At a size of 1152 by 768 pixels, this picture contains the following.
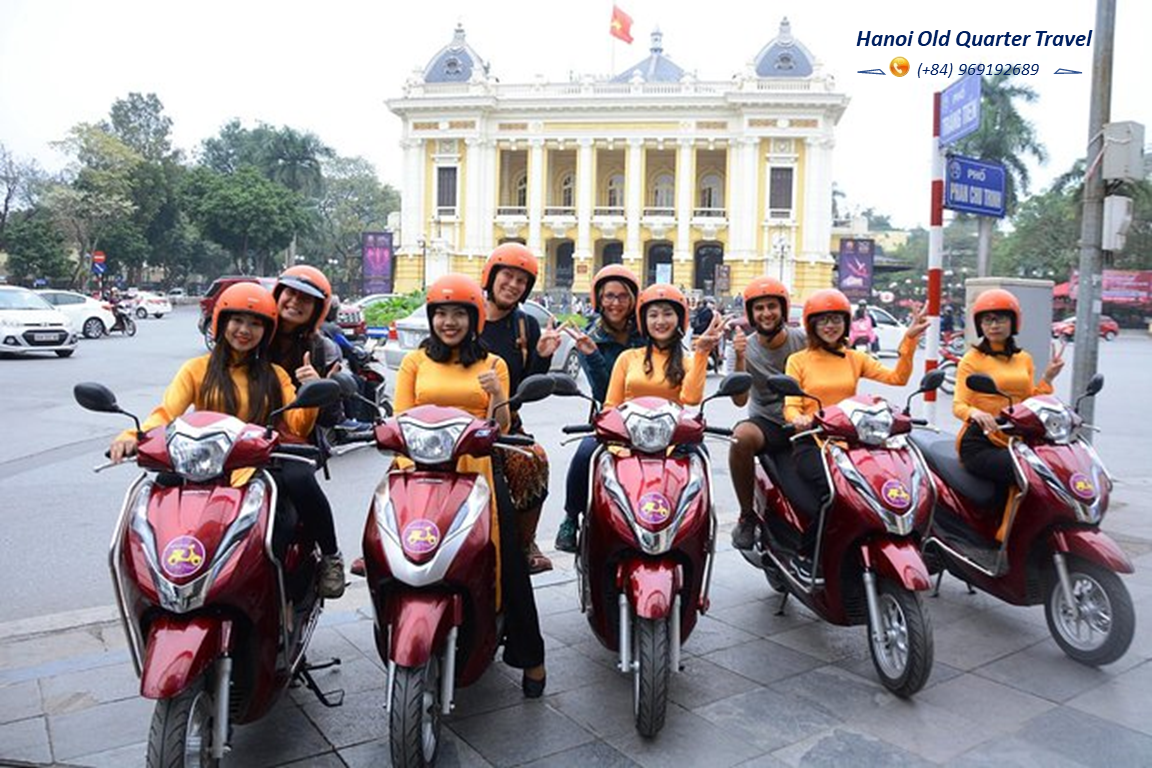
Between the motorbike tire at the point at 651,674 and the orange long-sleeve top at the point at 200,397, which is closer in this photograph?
the motorbike tire at the point at 651,674

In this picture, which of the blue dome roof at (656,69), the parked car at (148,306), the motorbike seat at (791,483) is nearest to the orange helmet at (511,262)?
the motorbike seat at (791,483)

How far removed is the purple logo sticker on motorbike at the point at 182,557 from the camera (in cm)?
269

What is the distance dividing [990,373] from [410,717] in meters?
3.42

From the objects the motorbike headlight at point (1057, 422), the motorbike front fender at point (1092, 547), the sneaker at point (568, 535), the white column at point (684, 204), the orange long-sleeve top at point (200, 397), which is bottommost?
the sneaker at point (568, 535)

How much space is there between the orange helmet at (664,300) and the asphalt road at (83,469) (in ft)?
7.80

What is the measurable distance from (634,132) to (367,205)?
27.0 meters

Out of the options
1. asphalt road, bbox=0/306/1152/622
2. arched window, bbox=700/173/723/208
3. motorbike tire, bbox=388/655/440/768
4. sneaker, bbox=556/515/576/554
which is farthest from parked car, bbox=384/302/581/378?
arched window, bbox=700/173/723/208

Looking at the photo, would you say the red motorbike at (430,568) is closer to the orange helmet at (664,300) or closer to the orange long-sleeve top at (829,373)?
the orange helmet at (664,300)

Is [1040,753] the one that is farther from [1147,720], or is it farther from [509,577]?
[509,577]

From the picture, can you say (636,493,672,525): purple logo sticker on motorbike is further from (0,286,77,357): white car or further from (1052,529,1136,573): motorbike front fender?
(0,286,77,357): white car

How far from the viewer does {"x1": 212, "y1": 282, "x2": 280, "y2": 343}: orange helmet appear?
136 inches

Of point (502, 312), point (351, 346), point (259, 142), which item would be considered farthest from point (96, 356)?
point (259, 142)

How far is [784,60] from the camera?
49.6m

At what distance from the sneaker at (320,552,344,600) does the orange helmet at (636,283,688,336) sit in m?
1.70
